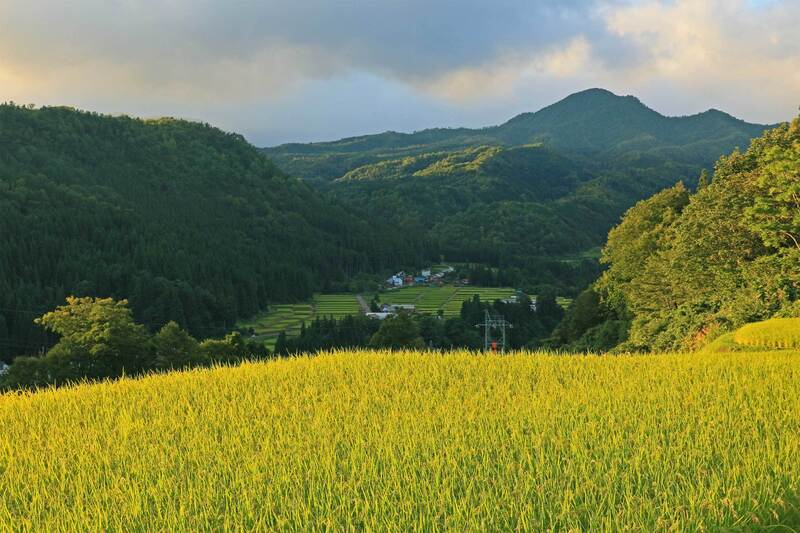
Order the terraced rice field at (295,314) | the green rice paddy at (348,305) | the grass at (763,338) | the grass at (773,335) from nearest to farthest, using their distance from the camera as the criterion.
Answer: the grass at (763,338), the grass at (773,335), the terraced rice field at (295,314), the green rice paddy at (348,305)

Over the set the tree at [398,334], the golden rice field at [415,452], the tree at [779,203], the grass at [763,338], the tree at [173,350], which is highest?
the tree at [779,203]

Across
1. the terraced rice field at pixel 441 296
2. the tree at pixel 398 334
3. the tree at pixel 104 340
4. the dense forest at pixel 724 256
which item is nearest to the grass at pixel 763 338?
the dense forest at pixel 724 256

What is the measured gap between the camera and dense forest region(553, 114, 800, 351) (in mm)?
27781

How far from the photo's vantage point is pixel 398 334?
56.2 m

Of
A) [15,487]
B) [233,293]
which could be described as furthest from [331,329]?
[15,487]

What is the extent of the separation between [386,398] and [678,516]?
6799mm

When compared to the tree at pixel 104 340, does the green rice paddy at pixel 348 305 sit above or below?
below

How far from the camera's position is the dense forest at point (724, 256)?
27.8m

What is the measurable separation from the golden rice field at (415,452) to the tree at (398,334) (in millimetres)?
41522

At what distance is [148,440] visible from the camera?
9.69m

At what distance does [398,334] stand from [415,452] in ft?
157

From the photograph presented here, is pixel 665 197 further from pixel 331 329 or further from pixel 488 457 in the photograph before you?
pixel 331 329

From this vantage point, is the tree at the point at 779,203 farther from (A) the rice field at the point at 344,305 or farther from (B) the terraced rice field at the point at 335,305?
(B) the terraced rice field at the point at 335,305

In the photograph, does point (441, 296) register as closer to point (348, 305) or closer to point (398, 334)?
point (348, 305)
